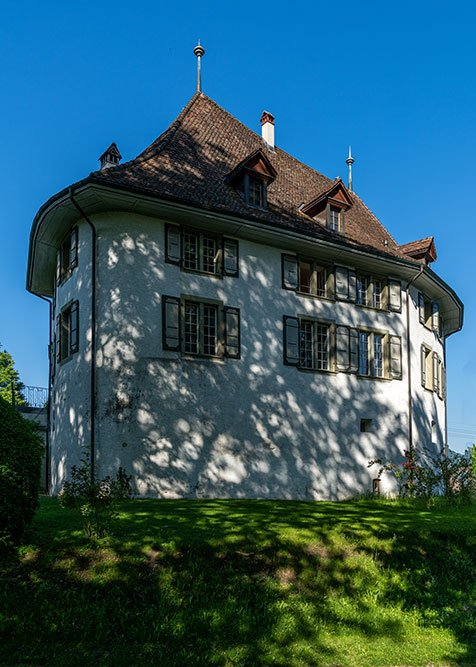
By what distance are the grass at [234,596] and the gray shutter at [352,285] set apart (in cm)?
1086

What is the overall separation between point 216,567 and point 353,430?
39.2 feet

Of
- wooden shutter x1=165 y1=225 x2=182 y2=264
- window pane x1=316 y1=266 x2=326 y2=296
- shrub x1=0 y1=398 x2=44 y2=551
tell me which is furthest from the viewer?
window pane x1=316 y1=266 x2=326 y2=296

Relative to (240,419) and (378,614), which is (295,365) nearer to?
(240,419)

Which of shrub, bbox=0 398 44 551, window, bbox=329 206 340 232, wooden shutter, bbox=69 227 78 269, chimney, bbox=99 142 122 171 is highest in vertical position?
chimney, bbox=99 142 122 171

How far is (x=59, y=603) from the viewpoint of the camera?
6688 mm

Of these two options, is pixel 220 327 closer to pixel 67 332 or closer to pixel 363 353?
pixel 67 332

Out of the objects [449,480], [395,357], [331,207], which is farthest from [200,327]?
[395,357]

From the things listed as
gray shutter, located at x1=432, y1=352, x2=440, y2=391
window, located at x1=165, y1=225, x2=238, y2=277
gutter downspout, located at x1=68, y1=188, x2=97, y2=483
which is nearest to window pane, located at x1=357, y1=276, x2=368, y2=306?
gray shutter, located at x1=432, y1=352, x2=440, y2=391

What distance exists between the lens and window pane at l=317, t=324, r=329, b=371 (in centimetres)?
1939

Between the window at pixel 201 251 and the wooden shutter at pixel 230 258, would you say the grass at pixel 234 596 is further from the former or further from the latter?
the wooden shutter at pixel 230 258

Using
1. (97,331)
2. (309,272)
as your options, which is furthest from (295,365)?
(97,331)

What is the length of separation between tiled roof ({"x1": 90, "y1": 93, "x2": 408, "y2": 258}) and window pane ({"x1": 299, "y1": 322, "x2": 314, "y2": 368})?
284 cm

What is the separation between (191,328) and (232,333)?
1169 mm

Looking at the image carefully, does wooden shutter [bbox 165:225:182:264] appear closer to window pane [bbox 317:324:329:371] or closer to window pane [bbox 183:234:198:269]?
window pane [bbox 183:234:198:269]
